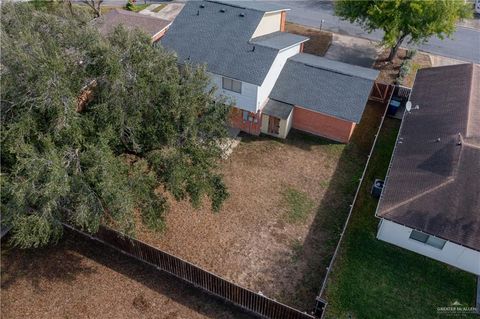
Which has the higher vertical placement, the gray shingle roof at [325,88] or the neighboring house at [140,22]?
the neighboring house at [140,22]

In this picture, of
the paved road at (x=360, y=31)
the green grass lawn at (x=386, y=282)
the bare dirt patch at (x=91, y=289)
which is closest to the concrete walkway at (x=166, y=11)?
the paved road at (x=360, y=31)

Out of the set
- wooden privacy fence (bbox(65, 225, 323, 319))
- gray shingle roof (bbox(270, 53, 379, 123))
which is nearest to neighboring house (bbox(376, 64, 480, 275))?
gray shingle roof (bbox(270, 53, 379, 123))

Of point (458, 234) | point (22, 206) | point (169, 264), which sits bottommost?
point (169, 264)

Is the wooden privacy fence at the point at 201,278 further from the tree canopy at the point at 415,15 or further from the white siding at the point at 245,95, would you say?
the tree canopy at the point at 415,15

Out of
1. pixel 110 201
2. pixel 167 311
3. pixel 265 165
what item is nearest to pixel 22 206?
pixel 110 201

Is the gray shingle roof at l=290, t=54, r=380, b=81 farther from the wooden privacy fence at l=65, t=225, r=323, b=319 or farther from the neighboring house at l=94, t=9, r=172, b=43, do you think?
the wooden privacy fence at l=65, t=225, r=323, b=319

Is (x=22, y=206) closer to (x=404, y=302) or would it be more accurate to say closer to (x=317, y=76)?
(x=404, y=302)
